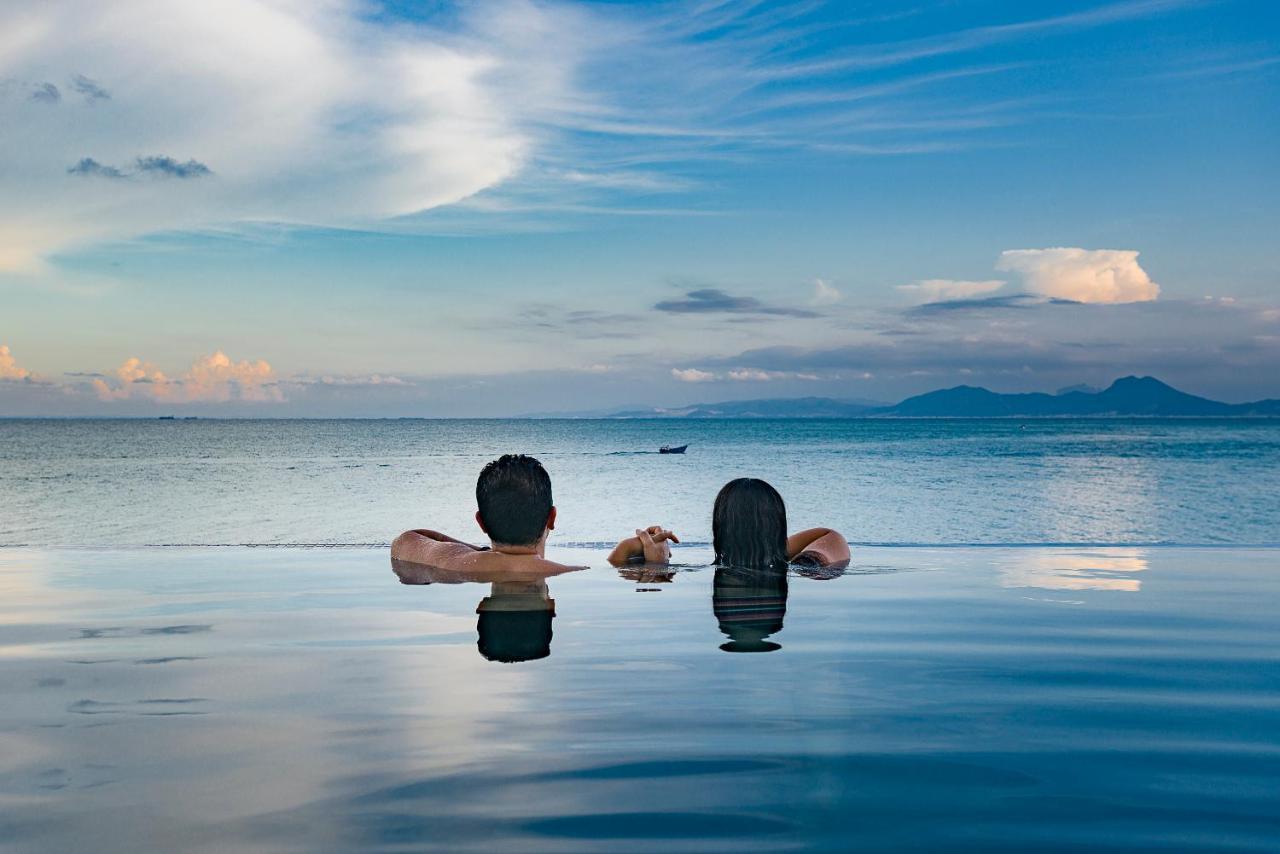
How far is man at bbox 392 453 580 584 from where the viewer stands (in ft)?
26.8

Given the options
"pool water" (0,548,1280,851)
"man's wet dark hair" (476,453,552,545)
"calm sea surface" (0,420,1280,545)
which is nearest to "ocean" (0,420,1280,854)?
"pool water" (0,548,1280,851)

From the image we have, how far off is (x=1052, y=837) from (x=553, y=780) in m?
1.82

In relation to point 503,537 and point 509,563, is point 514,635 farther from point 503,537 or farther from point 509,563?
point 509,563

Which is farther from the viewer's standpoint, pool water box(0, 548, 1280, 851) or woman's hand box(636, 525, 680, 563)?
woman's hand box(636, 525, 680, 563)

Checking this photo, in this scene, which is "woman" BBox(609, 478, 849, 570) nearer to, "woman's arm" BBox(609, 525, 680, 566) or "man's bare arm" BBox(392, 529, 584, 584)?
"woman's arm" BBox(609, 525, 680, 566)

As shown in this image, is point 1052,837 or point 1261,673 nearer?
point 1052,837

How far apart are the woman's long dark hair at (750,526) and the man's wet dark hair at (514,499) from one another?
5.66 ft

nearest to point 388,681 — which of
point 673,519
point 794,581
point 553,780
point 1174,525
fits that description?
point 553,780

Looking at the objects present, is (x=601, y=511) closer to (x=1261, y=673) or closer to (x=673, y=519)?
(x=673, y=519)

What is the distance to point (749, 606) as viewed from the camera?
26.2 feet

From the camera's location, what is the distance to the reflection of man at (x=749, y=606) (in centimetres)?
645

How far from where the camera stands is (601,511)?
39.5 m

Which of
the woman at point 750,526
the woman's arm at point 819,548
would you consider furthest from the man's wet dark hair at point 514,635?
the woman's arm at point 819,548

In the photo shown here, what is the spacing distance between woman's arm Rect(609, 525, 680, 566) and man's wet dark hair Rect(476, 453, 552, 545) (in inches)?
65.6
